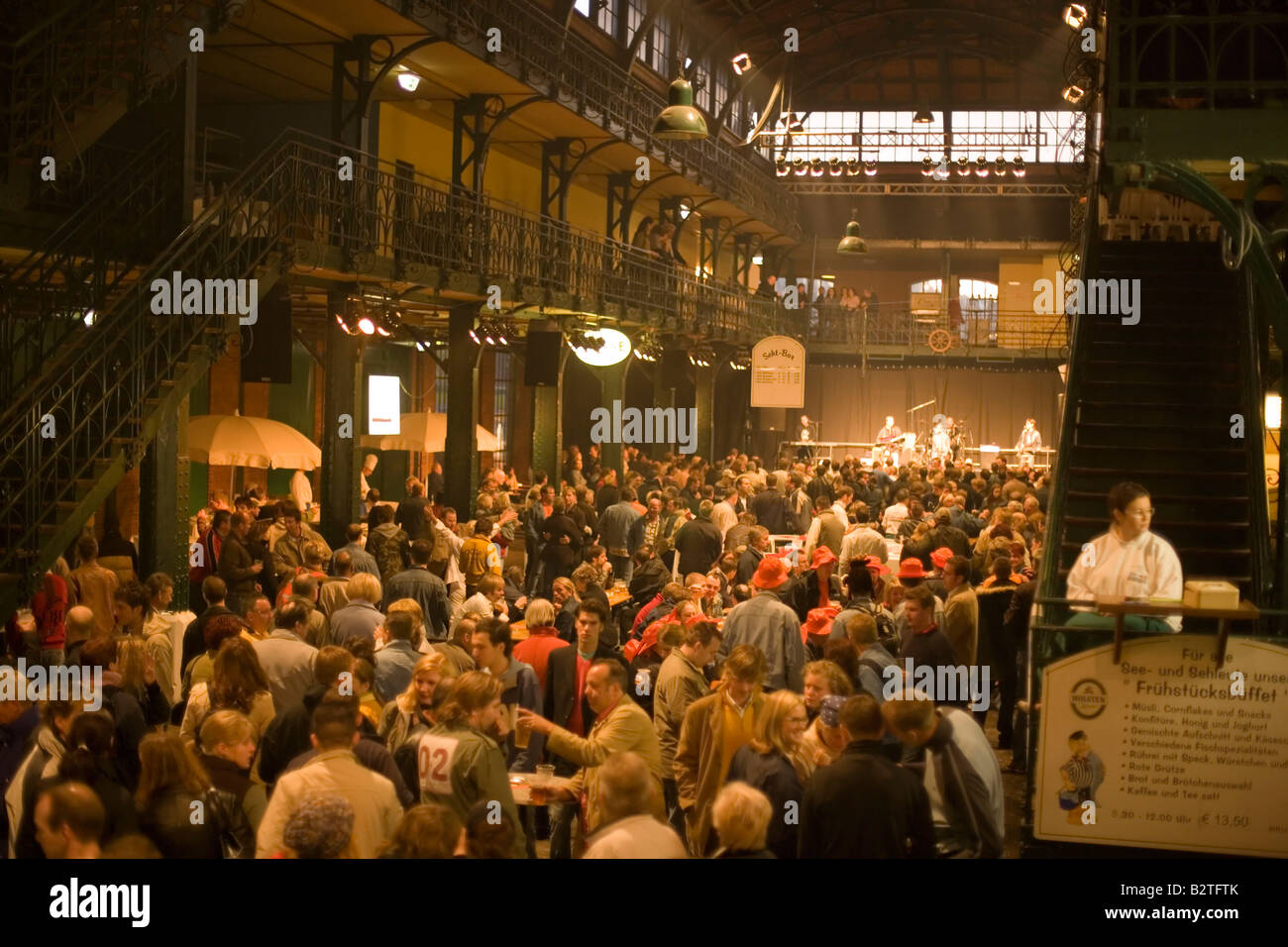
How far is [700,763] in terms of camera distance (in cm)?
718

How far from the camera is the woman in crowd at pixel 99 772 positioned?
563 centimetres

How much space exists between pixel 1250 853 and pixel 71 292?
410 inches

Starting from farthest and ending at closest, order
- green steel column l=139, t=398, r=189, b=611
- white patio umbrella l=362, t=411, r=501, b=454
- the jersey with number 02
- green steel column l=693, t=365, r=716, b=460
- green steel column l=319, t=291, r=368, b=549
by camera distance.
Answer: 1. green steel column l=693, t=365, r=716, b=460
2. white patio umbrella l=362, t=411, r=501, b=454
3. green steel column l=319, t=291, r=368, b=549
4. green steel column l=139, t=398, r=189, b=611
5. the jersey with number 02

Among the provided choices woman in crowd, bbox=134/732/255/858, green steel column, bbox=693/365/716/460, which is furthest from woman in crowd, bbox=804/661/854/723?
green steel column, bbox=693/365/716/460

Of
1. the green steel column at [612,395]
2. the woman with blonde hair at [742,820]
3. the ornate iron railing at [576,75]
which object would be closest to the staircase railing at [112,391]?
the ornate iron railing at [576,75]

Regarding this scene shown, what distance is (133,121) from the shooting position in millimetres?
16391

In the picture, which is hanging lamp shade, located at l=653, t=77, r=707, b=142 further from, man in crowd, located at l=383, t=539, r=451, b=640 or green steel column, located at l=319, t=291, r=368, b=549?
man in crowd, located at l=383, t=539, r=451, b=640

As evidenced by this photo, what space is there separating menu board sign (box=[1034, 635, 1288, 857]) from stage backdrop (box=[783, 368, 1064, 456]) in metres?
35.7

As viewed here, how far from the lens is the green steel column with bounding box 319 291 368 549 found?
49.5 feet

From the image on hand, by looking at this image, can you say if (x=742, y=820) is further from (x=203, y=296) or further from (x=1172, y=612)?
(x=203, y=296)

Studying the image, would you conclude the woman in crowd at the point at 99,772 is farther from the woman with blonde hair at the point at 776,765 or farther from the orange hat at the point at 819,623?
the orange hat at the point at 819,623

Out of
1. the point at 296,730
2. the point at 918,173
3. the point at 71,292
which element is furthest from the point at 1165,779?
the point at 918,173

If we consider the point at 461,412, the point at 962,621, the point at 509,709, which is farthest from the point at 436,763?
the point at 461,412

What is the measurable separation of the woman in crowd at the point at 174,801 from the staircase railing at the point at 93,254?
7403mm
